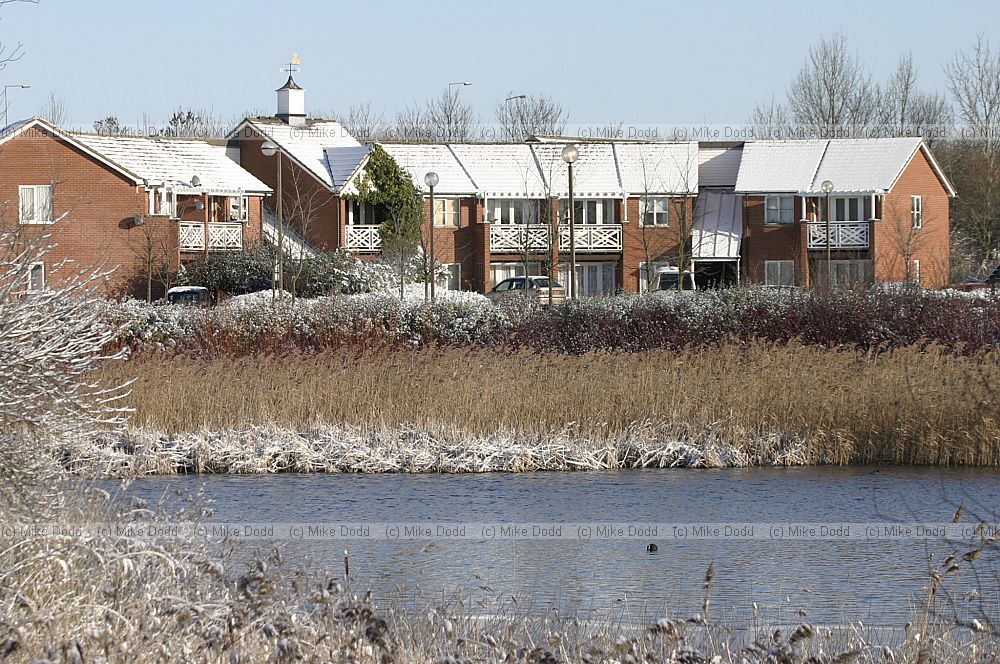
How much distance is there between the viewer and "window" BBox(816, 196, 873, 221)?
53.3 metres

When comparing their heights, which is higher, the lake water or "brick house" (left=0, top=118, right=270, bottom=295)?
"brick house" (left=0, top=118, right=270, bottom=295)

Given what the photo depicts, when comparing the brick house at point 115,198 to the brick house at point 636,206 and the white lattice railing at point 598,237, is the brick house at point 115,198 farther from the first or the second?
the white lattice railing at point 598,237

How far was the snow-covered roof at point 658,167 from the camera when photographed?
54906mm

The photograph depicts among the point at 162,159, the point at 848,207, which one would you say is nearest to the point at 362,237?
the point at 162,159

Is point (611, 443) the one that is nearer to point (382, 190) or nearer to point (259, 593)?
point (259, 593)

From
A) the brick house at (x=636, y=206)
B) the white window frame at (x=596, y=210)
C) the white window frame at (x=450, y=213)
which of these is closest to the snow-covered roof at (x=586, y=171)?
the brick house at (x=636, y=206)

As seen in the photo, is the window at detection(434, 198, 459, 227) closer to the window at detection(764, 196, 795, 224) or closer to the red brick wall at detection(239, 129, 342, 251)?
the red brick wall at detection(239, 129, 342, 251)

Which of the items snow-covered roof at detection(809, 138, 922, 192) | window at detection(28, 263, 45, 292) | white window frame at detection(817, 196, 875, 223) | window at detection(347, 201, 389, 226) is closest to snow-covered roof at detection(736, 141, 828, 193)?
snow-covered roof at detection(809, 138, 922, 192)

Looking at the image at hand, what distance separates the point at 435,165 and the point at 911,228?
63.0 feet

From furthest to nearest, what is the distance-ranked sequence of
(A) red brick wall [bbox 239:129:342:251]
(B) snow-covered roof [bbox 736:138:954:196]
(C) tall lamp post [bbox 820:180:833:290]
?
(B) snow-covered roof [bbox 736:138:954:196] < (A) red brick wall [bbox 239:129:342:251] < (C) tall lamp post [bbox 820:180:833:290]

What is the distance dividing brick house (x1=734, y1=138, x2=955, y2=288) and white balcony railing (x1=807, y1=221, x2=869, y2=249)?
4cm

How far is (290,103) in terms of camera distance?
2491 inches

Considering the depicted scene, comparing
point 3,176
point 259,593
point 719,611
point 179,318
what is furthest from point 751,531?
point 3,176

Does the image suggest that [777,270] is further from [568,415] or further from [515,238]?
[568,415]
